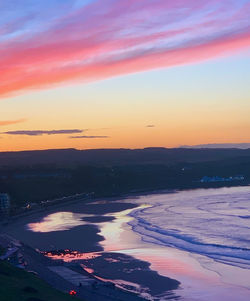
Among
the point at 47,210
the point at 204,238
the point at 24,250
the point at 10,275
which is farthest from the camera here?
the point at 47,210

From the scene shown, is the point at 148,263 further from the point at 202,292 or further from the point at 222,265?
the point at 202,292

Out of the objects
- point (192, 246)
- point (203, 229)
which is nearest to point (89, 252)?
point (192, 246)

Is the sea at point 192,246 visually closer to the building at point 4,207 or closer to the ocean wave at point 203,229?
the ocean wave at point 203,229

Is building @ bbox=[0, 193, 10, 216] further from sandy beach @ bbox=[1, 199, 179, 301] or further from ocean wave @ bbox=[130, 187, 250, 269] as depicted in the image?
ocean wave @ bbox=[130, 187, 250, 269]

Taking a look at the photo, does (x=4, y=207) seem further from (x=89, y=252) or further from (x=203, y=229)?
(x=89, y=252)

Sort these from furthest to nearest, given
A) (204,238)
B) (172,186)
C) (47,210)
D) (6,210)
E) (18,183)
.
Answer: (172,186), (18,183), (47,210), (6,210), (204,238)

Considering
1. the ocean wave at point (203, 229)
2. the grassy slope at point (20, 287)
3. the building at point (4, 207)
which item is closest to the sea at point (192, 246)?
the ocean wave at point (203, 229)

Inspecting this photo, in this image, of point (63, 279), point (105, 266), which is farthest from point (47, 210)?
point (63, 279)

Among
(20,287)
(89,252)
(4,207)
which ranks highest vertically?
(20,287)

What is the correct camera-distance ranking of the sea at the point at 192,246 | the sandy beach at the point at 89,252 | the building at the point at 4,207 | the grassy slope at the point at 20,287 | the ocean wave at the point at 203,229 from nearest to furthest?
the grassy slope at the point at 20,287 < the sandy beach at the point at 89,252 < the sea at the point at 192,246 < the ocean wave at the point at 203,229 < the building at the point at 4,207
